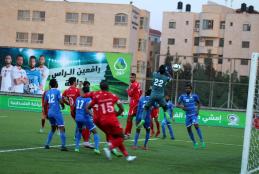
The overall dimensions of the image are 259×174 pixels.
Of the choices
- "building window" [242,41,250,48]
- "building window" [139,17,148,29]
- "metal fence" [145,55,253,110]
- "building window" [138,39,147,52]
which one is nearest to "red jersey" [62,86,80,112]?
"metal fence" [145,55,253,110]

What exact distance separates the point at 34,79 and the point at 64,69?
2.40 metres

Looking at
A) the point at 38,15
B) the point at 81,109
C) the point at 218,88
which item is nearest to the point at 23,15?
the point at 38,15

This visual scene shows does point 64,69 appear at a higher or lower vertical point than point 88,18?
lower

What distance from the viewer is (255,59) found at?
13656 millimetres

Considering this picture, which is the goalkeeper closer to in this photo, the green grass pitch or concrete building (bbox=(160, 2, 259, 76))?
the green grass pitch

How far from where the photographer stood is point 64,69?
A: 154 ft

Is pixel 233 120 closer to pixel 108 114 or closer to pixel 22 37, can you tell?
pixel 108 114

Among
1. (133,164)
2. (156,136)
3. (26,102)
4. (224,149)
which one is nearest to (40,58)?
(26,102)

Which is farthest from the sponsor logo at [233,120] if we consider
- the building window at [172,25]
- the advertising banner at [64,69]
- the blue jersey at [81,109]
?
the building window at [172,25]

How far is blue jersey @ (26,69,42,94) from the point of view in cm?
4575

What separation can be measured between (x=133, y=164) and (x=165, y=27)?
234ft

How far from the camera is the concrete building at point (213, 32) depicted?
3041 inches

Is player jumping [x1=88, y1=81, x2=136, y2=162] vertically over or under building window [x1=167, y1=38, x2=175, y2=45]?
under

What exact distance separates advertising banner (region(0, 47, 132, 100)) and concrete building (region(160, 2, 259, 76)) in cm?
3474
